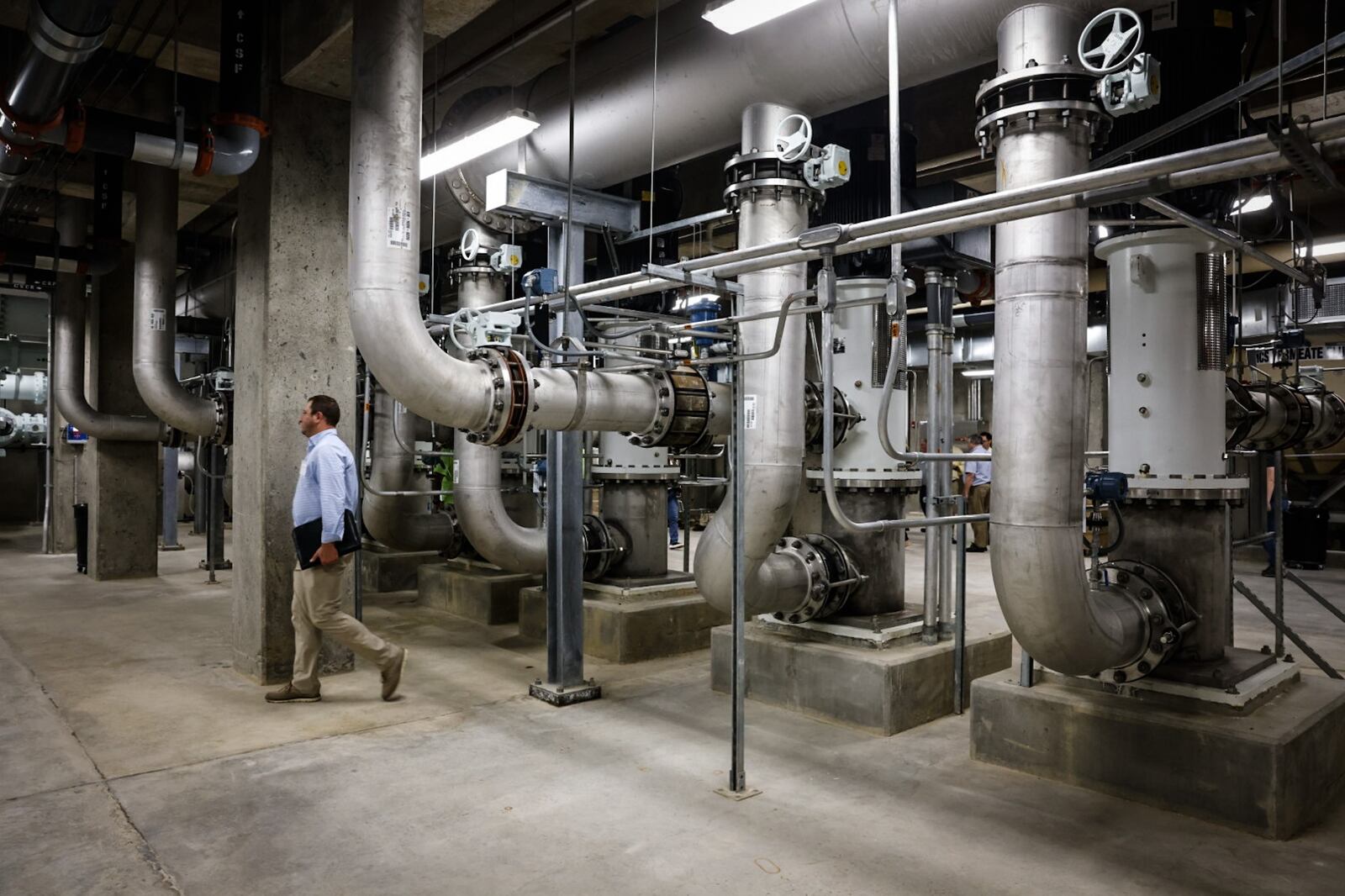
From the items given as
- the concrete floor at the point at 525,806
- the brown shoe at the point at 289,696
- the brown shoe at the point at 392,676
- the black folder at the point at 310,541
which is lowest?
the concrete floor at the point at 525,806

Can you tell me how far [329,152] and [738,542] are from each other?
335 cm

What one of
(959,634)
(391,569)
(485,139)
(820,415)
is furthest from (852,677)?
(391,569)

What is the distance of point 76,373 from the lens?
845 centimetres

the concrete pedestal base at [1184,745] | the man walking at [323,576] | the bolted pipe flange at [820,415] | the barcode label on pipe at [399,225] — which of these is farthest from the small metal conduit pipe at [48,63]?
the concrete pedestal base at [1184,745]

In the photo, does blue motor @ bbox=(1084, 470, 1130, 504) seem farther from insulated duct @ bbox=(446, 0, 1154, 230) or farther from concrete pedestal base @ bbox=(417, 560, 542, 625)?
concrete pedestal base @ bbox=(417, 560, 542, 625)

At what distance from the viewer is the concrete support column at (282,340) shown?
4.54 meters

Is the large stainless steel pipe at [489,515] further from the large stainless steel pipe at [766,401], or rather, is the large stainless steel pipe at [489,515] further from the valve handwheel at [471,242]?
the large stainless steel pipe at [766,401]

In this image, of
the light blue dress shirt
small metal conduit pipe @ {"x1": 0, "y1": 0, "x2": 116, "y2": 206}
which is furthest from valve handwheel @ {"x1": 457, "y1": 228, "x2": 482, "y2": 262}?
small metal conduit pipe @ {"x1": 0, "y1": 0, "x2": 116, "y2": 206}

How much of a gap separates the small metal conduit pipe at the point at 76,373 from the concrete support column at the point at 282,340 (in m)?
3.69

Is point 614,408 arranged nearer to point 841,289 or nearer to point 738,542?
point 738,542

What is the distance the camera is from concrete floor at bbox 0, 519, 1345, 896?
248 cm

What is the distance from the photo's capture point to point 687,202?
712 centimetres

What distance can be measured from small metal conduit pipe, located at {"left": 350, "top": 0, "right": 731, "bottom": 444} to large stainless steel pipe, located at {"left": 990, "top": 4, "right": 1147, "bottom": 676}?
1.69 meters

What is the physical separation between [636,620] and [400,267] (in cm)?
264
